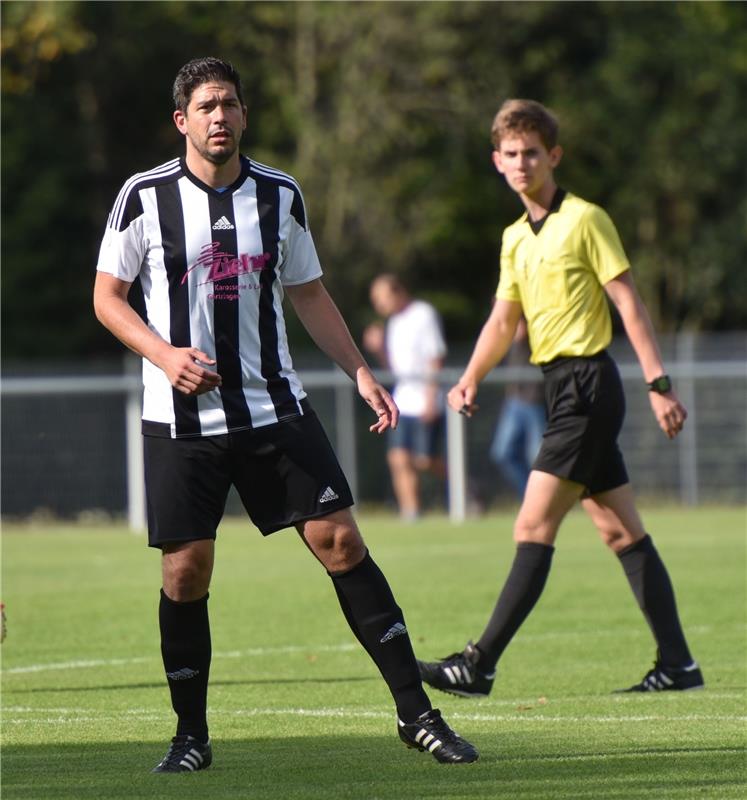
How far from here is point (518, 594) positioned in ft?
25.3

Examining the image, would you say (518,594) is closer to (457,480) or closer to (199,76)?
(199,76)

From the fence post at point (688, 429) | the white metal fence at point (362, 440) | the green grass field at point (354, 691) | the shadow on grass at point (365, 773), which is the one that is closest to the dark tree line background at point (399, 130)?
the white metal fence at point (362, 440)

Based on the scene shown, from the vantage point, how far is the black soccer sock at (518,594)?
7.64 m

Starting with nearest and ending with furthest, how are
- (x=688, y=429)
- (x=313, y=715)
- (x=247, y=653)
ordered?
(x=313, y=715) → (x=247, y=653) → (x=688, y=429)

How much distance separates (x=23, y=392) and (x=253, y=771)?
1533 centimetres

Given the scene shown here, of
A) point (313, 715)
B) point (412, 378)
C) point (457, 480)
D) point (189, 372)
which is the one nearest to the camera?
point (189, 372)

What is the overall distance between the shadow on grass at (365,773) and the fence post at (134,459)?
43.0 ft

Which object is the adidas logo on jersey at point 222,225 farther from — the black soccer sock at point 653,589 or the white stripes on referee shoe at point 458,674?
the black soccer sock at point 653,589

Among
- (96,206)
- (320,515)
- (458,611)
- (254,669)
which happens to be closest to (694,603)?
(458,611)

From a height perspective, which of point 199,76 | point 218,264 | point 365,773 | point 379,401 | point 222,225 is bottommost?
point 365,773

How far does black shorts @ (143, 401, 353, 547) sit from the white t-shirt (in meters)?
12.3

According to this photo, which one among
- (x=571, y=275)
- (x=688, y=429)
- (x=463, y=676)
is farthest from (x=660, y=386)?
(x=688, y=429)

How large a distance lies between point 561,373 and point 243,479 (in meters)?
2.14

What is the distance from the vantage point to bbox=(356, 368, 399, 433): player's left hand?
5961 millimetres
